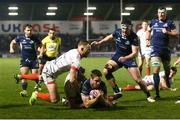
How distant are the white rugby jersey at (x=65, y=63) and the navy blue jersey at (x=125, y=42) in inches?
73.7

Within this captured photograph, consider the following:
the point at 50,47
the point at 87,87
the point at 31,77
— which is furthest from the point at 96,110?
the point at 50,47

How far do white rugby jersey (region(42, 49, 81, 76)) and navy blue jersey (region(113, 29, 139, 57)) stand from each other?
73.7 inches

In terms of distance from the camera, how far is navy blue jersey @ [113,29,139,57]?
12.6 m

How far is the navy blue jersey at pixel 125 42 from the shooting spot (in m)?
12.6

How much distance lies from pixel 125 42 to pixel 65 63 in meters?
2.04

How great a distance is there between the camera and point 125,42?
12.7 m

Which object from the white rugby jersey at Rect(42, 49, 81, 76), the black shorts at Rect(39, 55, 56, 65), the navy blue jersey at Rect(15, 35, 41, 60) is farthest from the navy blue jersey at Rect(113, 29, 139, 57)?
the black shorts at Rect(39, 55, 56, 65)

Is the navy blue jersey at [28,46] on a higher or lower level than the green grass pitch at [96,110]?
higher

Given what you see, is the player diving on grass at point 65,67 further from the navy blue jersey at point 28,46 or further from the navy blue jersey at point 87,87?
the navy blue jersey at point 28,46

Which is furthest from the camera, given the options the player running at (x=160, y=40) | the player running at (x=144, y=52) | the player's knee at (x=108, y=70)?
the player running at (x=144, y=52)

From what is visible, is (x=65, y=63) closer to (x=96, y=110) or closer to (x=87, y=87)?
(x=87, y=87)

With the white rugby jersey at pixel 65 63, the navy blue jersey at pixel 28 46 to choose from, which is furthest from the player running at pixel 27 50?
the white rugby jersey at pixel 65 63

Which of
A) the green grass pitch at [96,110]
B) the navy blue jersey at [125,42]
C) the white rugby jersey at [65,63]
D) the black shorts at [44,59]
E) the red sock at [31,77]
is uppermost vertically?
the navy blue jersey at [125,42]

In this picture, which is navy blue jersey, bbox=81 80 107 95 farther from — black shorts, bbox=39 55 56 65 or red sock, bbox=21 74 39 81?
black shorts, bbox=39 55 56 65
